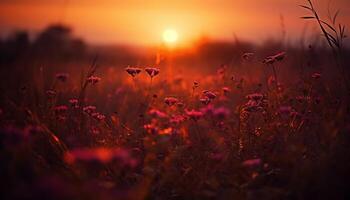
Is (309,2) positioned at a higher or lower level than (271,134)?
higher

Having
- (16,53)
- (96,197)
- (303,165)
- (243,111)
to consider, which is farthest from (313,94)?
(16,53)

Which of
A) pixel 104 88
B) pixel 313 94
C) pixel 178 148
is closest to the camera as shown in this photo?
pixel 178 148

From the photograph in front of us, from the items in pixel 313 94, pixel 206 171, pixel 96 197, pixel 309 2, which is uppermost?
pixel 309 2

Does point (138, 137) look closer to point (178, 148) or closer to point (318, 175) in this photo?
point (178, 148)

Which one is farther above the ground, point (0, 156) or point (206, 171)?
point (0, 156)

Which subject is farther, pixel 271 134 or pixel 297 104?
pixel 297 104

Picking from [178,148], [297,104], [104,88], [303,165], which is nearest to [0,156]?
[178,148]

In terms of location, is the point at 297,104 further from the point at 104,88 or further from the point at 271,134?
the point at 104,88

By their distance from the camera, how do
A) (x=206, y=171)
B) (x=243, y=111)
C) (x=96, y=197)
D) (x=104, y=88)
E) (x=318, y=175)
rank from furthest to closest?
(x=104, y=88) → (x=243, y=111) → (x=206, y=171) → (x=318, y=175) → (x=96, y=197)

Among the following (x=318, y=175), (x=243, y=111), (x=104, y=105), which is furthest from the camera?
(x=104, y=105)
